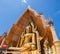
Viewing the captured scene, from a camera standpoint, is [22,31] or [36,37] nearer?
[36,37]

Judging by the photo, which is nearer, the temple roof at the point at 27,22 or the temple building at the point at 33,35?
the temple building at the point at 33,35

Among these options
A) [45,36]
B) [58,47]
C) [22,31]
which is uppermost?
[22,31]

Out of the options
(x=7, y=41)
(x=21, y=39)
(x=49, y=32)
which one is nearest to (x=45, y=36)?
(x=49, y=32)

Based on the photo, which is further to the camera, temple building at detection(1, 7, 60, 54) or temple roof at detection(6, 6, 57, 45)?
temple roof at detection(6, 6, 57, 45)

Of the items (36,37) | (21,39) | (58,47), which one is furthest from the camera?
(21,39)

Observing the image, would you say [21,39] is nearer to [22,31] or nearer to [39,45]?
[22,31]

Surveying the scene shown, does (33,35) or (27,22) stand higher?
(27,22)

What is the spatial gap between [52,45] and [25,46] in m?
1.01

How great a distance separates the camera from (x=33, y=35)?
5711mm

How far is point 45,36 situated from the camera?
5.25 meters

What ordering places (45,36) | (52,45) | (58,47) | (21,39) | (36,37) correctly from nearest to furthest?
(58,47), (52,45), (45,36), (36,37), (21,39)

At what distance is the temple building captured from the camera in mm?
4945

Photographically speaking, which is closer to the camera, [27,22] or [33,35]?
[33,35]

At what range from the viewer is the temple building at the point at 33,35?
4.95m
